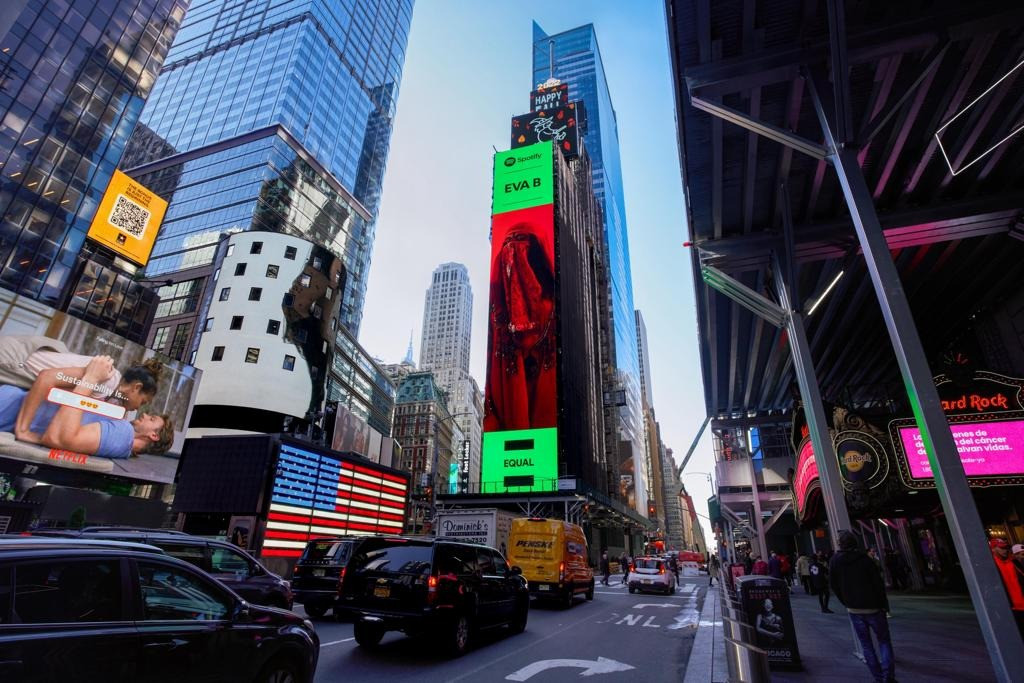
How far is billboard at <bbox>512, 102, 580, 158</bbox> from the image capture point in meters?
88.2

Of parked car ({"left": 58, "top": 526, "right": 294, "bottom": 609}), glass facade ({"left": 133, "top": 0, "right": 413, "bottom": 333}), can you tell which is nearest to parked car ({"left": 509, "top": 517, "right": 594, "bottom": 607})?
parked car ({"left": 58, "top": 526, "right": 294, "bottom": 609})

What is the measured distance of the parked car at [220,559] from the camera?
8203 millimetres

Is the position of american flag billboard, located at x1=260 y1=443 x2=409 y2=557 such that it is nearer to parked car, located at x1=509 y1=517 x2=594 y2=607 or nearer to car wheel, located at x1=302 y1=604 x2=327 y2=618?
parked car, located at x1=509 y1=517 x2=594 y2=607

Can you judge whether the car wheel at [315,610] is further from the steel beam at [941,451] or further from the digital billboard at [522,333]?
the digital billboard at [522,333]

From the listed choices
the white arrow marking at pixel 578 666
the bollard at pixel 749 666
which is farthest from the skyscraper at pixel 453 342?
the bollard at pixel 749 666

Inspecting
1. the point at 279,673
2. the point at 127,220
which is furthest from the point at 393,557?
the point at 127,220

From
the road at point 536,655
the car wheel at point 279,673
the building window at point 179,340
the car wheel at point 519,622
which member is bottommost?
the road at point 536,655

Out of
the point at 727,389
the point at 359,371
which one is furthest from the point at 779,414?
the point at 359,371

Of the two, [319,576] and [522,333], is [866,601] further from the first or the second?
[522,333]

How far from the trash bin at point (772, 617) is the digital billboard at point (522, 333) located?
4679cm

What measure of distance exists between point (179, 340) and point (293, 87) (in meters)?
51.7

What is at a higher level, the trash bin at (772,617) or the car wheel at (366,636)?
the trash bin at (772,617)

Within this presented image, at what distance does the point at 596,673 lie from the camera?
301 inches

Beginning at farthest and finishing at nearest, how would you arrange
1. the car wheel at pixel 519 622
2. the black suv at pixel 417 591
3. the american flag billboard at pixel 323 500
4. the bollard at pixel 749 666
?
the american flag billboard at pixel 323 500
the car wheel at pixel 519 622
the black suv at pixel 417 591
the bollard at pixel 749 666
